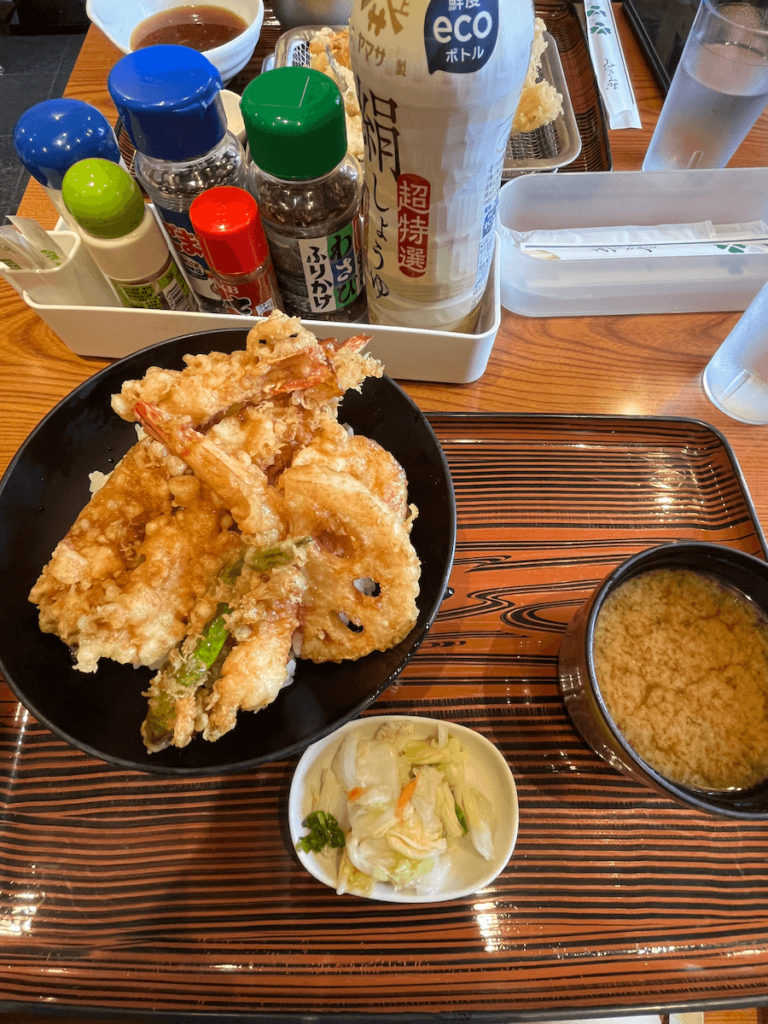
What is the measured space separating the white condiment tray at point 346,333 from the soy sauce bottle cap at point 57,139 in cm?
26

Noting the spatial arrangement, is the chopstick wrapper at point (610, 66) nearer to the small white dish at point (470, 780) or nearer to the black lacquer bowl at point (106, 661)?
the black lacquer bowl at point (106, 661)

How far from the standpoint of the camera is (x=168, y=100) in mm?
979

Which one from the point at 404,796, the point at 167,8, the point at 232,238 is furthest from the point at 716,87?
the point at 404,796

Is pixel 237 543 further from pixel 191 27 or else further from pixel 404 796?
pixel 191 27

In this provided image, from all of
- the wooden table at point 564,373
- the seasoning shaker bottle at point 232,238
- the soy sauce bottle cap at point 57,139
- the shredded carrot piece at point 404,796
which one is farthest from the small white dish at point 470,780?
the soy sauce bottle cap at point 57,139

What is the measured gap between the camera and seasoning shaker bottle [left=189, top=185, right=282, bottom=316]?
1.03 m

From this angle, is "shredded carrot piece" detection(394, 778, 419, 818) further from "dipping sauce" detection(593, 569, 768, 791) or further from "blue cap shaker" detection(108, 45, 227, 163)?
"blue cap shaker" detection(108, 45, 227, 163)

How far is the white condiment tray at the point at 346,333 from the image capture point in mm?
1218

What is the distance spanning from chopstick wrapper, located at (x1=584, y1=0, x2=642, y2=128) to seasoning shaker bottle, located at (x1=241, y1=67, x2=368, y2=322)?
103 cm

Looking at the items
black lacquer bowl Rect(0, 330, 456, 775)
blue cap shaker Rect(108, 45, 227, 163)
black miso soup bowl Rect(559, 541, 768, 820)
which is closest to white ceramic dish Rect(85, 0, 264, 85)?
blue cap shaker Rect(108, 45, 227, 163)

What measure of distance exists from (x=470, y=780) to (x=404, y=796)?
0.12 meters

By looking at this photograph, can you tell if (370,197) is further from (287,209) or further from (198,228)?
(198,228)

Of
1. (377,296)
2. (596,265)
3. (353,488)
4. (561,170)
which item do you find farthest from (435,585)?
(561,170)

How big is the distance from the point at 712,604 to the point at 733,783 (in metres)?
0.28
